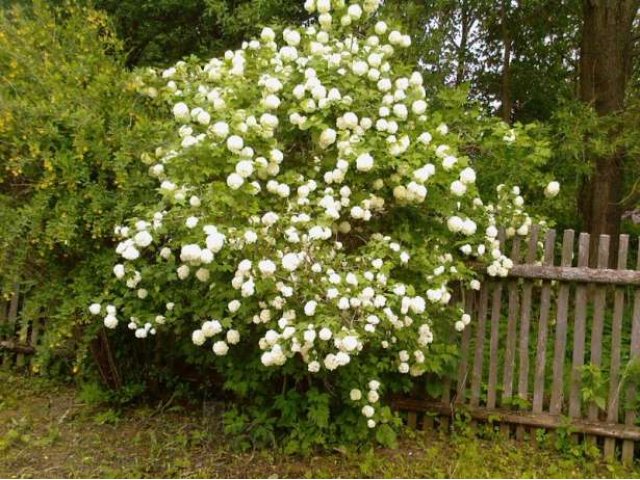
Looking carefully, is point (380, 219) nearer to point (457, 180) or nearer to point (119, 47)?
point (457, 180)

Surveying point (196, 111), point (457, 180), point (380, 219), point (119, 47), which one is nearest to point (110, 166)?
point (196, 111)

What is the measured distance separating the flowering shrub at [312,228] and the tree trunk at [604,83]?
2.20m

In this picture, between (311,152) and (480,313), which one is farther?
(480,313)

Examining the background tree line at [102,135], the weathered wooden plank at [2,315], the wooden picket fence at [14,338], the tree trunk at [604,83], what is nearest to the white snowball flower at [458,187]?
the background tree line at [102,135]

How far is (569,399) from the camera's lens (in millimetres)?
3982

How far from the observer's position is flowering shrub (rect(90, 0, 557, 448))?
3051 millimetres

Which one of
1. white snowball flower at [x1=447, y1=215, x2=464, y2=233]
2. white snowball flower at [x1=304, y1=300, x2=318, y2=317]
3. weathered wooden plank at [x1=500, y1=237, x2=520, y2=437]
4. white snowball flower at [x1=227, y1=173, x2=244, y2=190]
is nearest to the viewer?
white snowball flower at [x1=304, y1=300, x2=318, y2=317]

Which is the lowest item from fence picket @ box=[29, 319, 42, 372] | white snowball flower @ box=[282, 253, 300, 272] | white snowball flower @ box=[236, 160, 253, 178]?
fence picket @ box=[29, 319, 42, 372]

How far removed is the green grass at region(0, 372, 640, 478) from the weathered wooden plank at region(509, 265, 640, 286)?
1037 millimetres

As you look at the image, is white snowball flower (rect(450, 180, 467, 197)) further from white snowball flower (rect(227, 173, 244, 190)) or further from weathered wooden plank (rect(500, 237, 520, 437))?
white snowball flower (rect(227, 173, 244, 190))

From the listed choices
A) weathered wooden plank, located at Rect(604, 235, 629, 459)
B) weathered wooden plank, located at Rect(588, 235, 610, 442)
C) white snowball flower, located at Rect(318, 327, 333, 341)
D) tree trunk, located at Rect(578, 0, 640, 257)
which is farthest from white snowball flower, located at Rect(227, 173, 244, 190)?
tree trunk, located at Rect(578, 0, 640, 257)

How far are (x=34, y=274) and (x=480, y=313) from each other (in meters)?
2.86

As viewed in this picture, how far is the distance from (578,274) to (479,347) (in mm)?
761

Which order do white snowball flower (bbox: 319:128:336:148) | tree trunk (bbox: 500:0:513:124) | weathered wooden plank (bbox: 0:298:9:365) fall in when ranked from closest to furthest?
1. white snowball flower (bbox: 319:128:336:148)
2. weathered wooden plank (bbox: 0:298:9:365)
3. tree trunk (bbox: 500:0:513:124)
